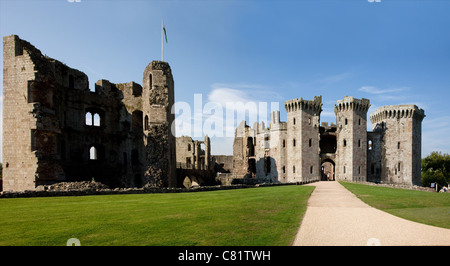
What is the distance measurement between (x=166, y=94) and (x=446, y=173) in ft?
210

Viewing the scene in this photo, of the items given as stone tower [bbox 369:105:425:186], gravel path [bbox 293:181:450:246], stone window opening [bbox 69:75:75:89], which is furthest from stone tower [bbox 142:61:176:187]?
stone tower [bbox 369:105:425:186]

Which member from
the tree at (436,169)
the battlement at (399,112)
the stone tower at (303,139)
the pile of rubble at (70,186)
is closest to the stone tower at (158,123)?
the pile of rubble at (70,186)

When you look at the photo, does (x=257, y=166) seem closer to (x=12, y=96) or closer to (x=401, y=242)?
(x=12, y=96)

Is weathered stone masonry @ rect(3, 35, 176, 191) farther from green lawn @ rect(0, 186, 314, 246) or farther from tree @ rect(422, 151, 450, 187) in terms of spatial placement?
tree @ rect(422, 151, 450, 187)

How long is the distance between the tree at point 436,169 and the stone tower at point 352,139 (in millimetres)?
24814

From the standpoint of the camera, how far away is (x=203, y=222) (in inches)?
344

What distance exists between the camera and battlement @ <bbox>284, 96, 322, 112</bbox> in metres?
48.7

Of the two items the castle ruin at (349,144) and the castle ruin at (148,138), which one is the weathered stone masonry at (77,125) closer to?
the castle ruin at (148,138)

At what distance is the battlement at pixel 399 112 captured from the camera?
1838 inches

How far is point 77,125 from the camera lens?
2944 centimetres

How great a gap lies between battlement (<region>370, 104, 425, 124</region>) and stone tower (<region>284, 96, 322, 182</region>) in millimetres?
10476

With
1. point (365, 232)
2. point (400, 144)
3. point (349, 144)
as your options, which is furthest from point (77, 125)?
point (400, 144)

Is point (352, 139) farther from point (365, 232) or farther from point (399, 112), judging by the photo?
point (365, 232)
